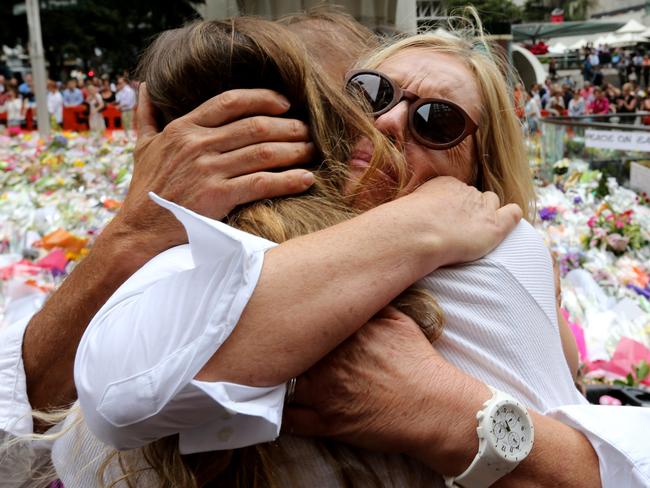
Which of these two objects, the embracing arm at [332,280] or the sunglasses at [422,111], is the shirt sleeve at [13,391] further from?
the sunglasses at [422,111]

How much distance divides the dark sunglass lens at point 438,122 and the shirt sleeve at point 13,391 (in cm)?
95

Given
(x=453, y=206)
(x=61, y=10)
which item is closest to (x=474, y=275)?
(x=453, y=206)

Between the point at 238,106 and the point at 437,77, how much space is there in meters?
0.43

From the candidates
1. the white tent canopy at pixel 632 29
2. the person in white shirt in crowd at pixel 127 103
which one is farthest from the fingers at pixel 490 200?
the white tent canopy at pixel 632 29

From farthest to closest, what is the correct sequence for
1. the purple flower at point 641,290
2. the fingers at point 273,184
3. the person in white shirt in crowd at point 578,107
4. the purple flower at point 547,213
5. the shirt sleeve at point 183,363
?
the person in white shirt in crowd at point 578,107
the purple flower at point 547,213
the purple flower at point 641,290
the fingers at point 273,184
the shirt sleeve at point 183,363

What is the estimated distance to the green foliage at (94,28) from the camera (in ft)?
113

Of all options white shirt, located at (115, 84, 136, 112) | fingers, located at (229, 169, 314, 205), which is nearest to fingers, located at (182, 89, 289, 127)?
fingers, located at (229, 169, 314, 205)

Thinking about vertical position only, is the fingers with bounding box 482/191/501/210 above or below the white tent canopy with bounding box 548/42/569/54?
above

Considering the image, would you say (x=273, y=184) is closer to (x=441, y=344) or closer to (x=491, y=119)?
(x=441, y=344)

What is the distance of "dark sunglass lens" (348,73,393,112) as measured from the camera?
1368 millimetres

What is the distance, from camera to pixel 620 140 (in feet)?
23.6

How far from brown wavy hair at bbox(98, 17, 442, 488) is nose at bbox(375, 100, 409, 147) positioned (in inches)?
2.6

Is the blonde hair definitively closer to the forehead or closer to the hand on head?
the forehead

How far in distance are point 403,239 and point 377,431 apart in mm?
279
